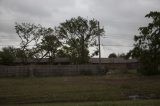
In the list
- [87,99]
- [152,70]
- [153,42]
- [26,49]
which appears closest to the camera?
[87,99]

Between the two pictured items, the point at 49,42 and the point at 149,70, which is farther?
the point at 49,42

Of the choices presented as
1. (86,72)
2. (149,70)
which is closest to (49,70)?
(86,72)

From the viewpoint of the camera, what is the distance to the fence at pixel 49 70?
5234 centimetres

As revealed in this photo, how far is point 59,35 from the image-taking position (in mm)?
75250

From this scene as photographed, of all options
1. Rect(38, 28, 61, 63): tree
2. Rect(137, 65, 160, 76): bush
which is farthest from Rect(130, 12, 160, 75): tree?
Rect(38, 28, 61, 63): tree

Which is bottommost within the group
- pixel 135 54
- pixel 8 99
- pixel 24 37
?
pixel 8 99

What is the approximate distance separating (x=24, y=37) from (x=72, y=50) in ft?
37.9

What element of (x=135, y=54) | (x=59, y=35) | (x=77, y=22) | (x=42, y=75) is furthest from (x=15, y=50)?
(x=135, y=54)

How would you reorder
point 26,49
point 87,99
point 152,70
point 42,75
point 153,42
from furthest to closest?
point 26,49
point 42,75
point 152,70
point 153,42
point 87,99

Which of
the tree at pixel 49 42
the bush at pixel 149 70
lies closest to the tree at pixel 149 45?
the bush at pixel 149 70

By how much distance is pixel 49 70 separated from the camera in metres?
54.7

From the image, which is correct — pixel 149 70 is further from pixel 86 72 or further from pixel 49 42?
pixel 49 42

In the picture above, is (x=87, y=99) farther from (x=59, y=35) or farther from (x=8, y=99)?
(x=59, y=35)

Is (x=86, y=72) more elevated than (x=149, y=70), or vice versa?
(x=149, y=70)
